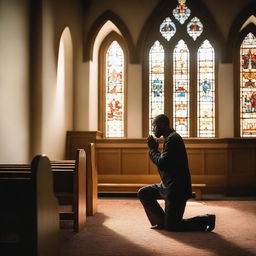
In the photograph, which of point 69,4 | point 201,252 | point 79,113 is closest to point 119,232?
point 201,252

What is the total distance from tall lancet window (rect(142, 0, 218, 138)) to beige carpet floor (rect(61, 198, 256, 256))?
3.70 metres

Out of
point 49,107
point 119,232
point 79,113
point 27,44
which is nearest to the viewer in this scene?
point 119,232

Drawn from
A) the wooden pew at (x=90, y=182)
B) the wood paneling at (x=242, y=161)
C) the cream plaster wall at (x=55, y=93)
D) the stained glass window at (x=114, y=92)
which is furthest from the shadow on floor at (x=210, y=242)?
the stained glass window at (x=114, y=92)

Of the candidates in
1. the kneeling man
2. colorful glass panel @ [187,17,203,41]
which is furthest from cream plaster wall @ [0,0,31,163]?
colorful glass panel @ [187,17,203,41]

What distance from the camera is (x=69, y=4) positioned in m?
9.08

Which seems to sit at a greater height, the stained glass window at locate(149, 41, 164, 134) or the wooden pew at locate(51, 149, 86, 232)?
the stained glass window at locate(149, 41, 164, 134)

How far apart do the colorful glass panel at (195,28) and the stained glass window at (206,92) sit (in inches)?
10.9

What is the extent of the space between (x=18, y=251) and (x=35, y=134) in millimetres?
4508

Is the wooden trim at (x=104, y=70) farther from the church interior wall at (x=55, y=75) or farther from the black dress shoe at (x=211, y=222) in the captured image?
the black dress shoe at (x=211, y=222)

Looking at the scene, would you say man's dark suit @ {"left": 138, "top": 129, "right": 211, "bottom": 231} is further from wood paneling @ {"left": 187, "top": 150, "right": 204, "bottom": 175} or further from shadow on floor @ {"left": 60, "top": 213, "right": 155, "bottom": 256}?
wood paneling @ {"left": 187, "top": 150, "right": 204, "bottom": 175}

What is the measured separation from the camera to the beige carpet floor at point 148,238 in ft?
14.2

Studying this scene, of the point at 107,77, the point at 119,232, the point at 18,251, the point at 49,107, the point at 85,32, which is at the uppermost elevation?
the point at 85,32

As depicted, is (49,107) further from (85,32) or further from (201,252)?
(201,252)

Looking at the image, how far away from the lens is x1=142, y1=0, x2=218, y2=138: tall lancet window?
10.3 metres
